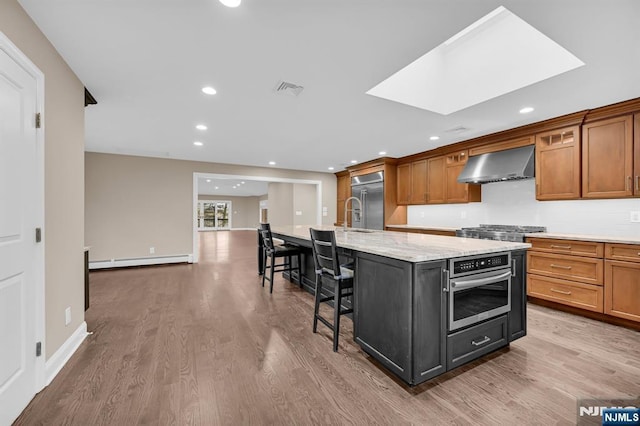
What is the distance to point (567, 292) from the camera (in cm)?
307

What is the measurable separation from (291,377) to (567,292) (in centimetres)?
326

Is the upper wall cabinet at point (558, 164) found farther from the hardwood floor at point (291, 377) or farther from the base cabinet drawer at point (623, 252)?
the hardwood floor at point (291, 377)

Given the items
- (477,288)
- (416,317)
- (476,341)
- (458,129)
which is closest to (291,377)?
(416,317)

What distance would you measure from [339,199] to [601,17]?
21.1 ft

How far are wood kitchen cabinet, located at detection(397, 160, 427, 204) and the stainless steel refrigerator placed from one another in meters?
0.43

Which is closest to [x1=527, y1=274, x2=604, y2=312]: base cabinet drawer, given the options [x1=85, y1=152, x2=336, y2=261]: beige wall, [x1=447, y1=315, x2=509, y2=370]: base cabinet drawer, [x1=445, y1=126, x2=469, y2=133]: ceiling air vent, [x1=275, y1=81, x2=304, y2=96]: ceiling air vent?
[x1=447, y1=315, x2=509, y2=370]: base cabinet drawer

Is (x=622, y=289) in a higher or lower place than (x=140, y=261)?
higher

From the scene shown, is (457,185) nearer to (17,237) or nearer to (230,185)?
(17,237)

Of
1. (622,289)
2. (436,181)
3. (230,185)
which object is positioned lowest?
(622,289)

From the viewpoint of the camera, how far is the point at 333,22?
1.72 m

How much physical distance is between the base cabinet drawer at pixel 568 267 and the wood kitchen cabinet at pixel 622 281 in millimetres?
81

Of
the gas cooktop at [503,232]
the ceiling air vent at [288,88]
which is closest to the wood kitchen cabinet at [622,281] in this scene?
the gas cooktop at [503,232]

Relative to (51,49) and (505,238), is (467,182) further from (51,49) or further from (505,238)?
(51,49)

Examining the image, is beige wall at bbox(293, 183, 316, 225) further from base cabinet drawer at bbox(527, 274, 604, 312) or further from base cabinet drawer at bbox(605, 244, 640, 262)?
base cabinet drawer at bbox(605, 244, 640, 262)
